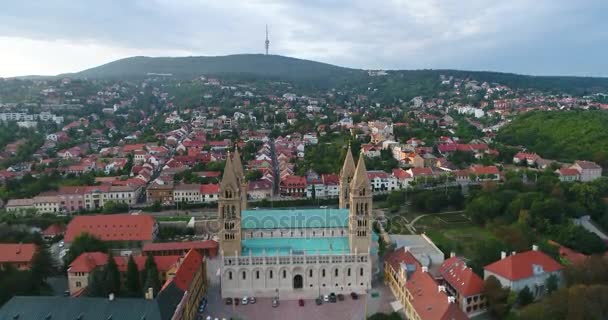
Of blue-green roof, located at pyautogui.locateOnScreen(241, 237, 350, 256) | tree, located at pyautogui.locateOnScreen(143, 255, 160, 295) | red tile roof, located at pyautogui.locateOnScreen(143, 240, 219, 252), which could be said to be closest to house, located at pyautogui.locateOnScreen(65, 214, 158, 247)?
red tile roof, located at pyautogui.locateOnScreen(143, 240, 219, 252)

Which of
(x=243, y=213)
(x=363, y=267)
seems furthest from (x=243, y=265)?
(x=363, y=267)

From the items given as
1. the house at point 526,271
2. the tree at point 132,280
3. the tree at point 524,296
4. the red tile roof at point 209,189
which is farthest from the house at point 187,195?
the tree at point 524,296

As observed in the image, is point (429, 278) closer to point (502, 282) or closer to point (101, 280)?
point (502, 282)

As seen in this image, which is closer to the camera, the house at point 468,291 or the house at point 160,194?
the house at point 468,291

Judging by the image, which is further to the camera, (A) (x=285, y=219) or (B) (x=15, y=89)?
(B) (x=15, y=89)

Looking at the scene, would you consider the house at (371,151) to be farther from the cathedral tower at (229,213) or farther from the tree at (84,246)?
the cathedral tower at (229,213)

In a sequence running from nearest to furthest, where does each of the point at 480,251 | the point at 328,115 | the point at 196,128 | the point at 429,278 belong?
the point at 429,278, the point at 480,251, the point at 196,128, the point at 328,115

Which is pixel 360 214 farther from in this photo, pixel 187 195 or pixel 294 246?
pixel 187 195
